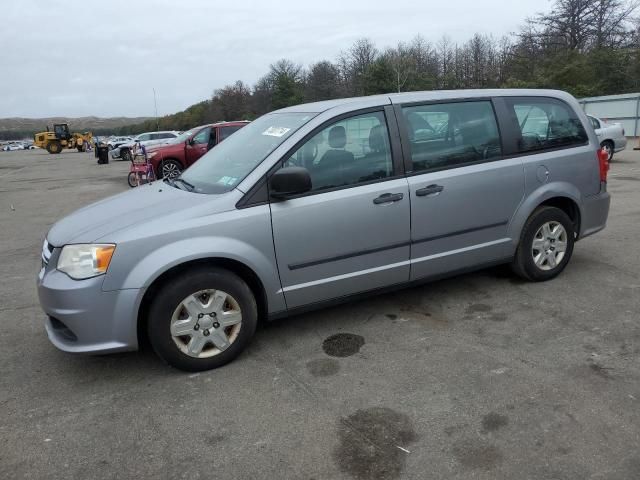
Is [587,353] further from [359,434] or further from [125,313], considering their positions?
[125,313]

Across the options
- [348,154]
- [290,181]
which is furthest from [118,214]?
[348,154]

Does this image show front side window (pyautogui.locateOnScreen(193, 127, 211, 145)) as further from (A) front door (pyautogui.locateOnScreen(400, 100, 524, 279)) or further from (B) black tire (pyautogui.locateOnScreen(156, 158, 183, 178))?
(A) front door (pyautogui.locateOnScreen(400, 100, 524, 279))

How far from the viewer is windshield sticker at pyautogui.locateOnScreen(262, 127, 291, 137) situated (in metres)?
3.78

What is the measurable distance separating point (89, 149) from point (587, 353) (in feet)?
176

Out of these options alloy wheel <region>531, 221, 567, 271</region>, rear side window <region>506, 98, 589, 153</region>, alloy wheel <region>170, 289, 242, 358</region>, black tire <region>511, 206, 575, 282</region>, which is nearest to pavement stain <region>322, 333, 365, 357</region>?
alloy wheel <region>170, 289, 242, 358</region>

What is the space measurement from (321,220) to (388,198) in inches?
22.3

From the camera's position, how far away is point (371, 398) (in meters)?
2.98

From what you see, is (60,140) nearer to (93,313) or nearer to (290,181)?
(93,313)

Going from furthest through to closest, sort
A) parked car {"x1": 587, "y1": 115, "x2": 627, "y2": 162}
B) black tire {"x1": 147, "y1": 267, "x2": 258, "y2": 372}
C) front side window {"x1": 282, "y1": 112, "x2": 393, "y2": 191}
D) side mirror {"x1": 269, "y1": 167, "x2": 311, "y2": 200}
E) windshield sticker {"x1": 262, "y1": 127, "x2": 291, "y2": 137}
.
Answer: parked car {"x1": 587, "y1": 115, "x2": 627, "y2": 162}, windshield sticker {"x1": 262, "y1": 127, "x2": 291, "y2": 137}, front side window {"x1": 282, "y1": 112, "x2": 393, "y2": 191}, side mirror {"x1": 269, "y1": 167, "x2": 311, "y2": 200}, black tire {"x1": 147, "y1": 267, "x2": 258, "y2": 372}

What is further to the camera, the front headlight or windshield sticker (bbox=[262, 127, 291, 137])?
windshield sticker (bbox=[262, 127, 291, 137])

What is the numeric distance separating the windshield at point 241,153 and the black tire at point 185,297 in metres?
0.65

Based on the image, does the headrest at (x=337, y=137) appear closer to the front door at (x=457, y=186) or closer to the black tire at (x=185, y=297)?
the front door at (x=457, y=186)

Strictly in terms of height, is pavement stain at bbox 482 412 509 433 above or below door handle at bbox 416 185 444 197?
below

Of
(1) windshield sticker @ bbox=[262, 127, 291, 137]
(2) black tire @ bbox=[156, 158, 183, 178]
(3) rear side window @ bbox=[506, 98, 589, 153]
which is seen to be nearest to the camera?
(1) windshield sticker @ bbox=[262, 127, 291, 137]
